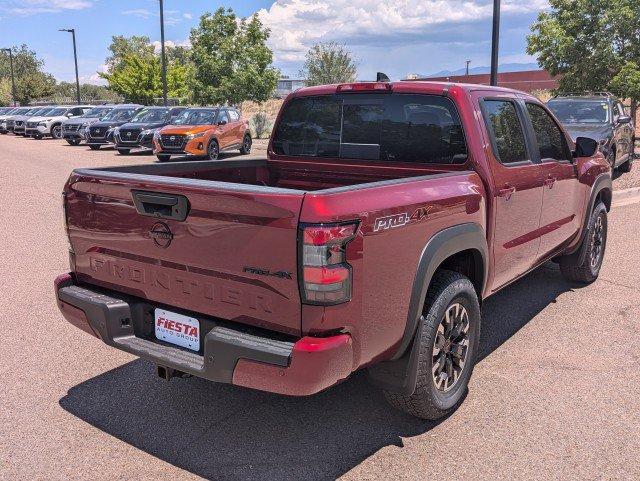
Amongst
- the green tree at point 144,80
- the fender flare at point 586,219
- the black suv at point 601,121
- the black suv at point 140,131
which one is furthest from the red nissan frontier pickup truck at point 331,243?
the green tree at point 144,80

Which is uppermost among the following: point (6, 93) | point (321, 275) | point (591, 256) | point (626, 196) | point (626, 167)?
point (6, 93)

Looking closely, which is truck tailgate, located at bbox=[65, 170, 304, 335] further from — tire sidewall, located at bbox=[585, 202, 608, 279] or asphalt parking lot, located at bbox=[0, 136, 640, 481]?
tire sidewall, located at bbox=[585, 202, 608, 279]

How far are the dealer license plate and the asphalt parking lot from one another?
63cm

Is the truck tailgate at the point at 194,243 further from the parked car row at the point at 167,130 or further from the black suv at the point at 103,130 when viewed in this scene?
the black suv at the point at 103,130

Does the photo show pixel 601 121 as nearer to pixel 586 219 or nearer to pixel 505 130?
pixel 586 219

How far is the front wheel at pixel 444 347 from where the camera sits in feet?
10.9

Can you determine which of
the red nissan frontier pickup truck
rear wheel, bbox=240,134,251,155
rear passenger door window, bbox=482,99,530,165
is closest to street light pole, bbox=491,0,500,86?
the red nissan frontier pickup truck

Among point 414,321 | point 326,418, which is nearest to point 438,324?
point 414,321

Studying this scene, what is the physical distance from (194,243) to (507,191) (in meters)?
2.20

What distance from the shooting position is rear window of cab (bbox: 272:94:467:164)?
3.96 meters

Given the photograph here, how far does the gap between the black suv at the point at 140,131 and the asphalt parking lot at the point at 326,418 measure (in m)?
16.6

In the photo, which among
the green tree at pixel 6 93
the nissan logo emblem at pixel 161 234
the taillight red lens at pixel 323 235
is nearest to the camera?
the taillight red lens at pixel 323 235

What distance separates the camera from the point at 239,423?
141 inches

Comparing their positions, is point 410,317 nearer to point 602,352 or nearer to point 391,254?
point 391,254
